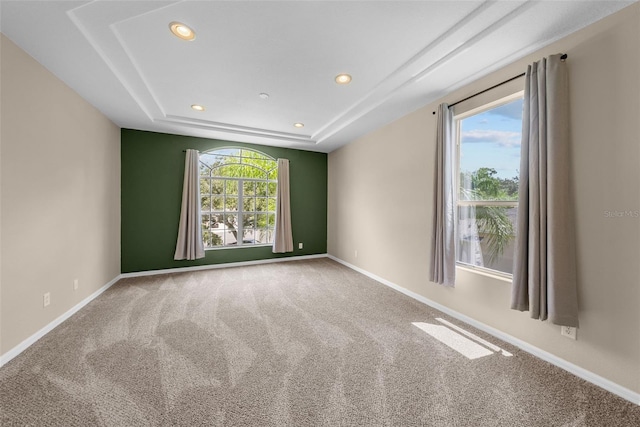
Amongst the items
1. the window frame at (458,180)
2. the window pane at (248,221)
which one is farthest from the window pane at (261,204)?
the window frame at (458,180)

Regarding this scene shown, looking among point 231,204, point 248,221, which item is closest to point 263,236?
point 248,221

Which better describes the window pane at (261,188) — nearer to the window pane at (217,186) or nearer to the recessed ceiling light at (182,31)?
the window pane at (217,186)

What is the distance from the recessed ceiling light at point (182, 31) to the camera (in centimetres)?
175

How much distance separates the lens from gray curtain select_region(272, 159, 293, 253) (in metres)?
4.98

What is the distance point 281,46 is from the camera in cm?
199

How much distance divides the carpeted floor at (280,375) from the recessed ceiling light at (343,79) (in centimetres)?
253

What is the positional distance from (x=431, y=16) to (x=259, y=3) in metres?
1.18

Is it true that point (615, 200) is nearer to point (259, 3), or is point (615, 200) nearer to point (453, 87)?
point (453, 87)

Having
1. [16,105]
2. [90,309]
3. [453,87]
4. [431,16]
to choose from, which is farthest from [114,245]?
[453,87]

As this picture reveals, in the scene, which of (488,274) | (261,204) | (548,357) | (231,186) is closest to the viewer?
(548,357)

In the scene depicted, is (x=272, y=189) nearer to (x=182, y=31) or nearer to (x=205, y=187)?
(x=205, y=187)

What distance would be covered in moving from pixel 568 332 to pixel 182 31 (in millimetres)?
3644

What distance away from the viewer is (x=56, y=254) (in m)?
2.36

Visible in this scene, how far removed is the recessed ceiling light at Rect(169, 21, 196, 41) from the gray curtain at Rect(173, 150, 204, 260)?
2.68 metres
